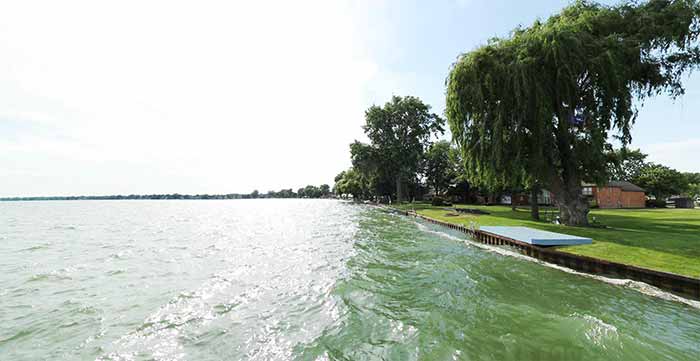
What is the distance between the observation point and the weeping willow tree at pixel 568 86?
1795cm

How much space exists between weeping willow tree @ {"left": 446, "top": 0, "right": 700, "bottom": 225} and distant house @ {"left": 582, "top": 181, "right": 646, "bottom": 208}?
108ft

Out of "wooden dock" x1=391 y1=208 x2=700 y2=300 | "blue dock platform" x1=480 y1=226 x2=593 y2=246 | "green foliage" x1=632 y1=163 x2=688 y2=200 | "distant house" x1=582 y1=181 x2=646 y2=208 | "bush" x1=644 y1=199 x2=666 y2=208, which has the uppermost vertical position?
"green foliage" x1=632 y1=163 x2=688 y2=200

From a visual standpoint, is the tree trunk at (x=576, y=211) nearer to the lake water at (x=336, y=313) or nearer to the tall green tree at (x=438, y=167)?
the lake water at (x=336, y=313)

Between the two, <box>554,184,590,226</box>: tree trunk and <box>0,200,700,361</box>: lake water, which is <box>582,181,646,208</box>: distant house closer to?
<box>554,184,590,226</box>: tree trunk

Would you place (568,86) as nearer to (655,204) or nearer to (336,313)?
(336,313)

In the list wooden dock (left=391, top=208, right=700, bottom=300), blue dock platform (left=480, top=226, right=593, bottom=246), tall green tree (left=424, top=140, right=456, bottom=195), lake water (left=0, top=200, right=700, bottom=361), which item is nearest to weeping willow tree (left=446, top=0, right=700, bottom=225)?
blue dock platform (left=480, top=226, right=593, bottom=246)

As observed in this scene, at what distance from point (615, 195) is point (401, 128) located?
123 ft

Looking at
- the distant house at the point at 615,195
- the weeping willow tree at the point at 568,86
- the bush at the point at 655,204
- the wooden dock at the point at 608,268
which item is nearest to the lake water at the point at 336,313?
the wooden dock at the point at 608,268

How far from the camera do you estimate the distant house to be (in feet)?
153

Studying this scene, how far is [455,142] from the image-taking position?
75.9 feet

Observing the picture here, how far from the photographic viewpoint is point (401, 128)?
205 ft

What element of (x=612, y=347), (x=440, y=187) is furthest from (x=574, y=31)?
(x=440, y=187)

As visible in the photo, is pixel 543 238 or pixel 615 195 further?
pixel 615 195

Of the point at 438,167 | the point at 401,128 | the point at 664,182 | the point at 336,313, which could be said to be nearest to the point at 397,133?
the point at 401,128
